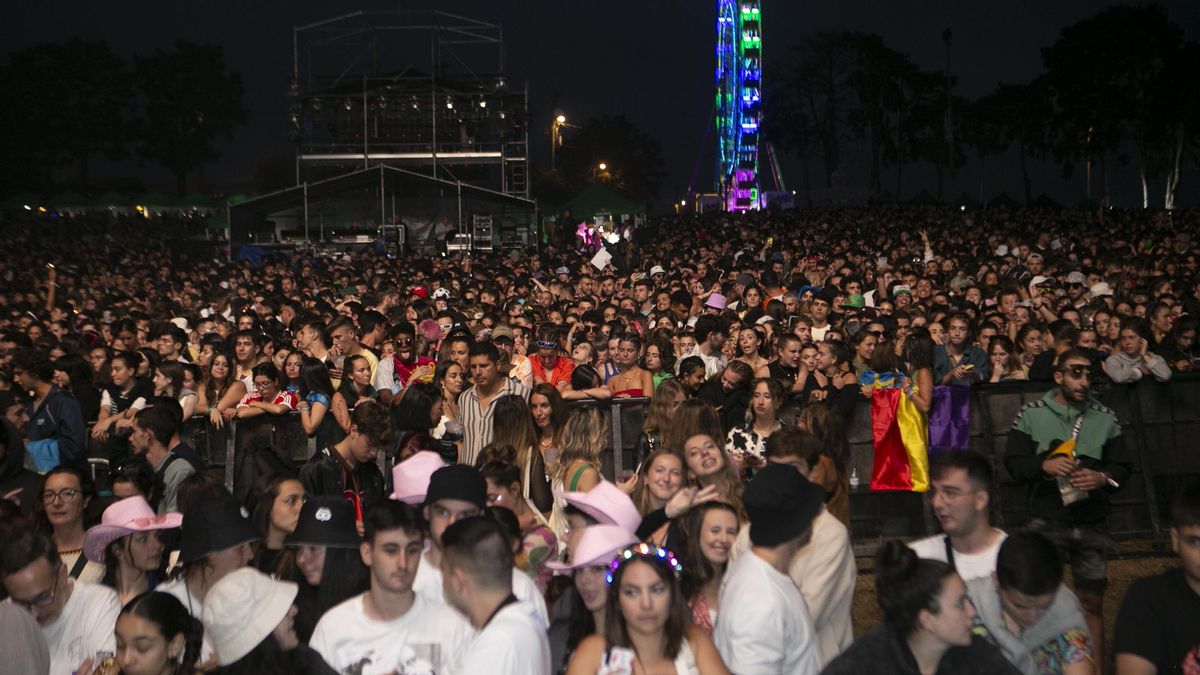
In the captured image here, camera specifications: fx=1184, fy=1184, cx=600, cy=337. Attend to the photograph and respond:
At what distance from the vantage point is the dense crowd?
13.8 ft

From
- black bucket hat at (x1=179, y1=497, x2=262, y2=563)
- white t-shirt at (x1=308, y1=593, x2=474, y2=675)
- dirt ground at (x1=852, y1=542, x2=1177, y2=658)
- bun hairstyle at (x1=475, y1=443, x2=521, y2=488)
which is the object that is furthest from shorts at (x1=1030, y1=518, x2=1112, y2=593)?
black bucket hat at (x1=179, y1=497, x2=262, y2=563)

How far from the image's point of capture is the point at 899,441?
Answer: 28.5ft

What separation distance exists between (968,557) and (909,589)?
1144 mm

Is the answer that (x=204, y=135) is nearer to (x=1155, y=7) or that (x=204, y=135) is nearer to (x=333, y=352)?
(x=1155, y=7)

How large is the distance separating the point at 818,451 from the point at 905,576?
226 centimetres

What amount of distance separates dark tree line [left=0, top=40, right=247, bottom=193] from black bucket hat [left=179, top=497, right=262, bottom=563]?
2769 inches

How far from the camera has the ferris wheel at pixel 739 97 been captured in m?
64.4

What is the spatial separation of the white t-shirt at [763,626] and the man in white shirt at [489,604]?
2.20 ft

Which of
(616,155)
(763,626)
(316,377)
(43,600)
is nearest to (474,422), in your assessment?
(316,377)

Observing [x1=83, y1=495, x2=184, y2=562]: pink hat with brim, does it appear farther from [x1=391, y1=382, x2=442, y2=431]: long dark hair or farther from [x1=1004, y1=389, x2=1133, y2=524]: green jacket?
[x1=1004, y1=389, x2=1133, y2=524]: green jacket

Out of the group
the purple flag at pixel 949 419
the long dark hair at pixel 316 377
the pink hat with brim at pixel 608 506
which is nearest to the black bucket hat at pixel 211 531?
the pink hat with brim at pixel 608 506

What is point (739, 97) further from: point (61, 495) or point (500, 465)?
point (61, 495)

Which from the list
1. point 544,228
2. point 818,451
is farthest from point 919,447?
point 544,228

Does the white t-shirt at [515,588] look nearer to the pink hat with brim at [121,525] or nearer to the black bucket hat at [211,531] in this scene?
the black bucket hat at [211,531]
